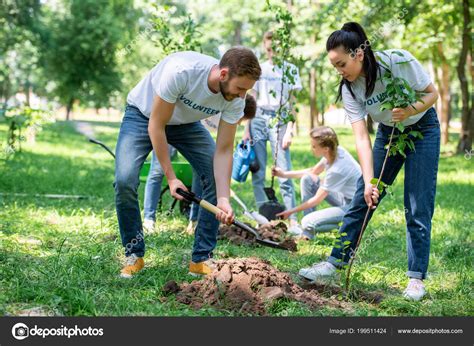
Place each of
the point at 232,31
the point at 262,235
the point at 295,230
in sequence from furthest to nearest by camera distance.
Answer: the point at 232,31
the point at 295,230
the point at 262,235

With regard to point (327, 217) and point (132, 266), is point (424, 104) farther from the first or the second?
point (327, 217)

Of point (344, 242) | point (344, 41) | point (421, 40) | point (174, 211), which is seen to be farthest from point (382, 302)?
point (421, 40)

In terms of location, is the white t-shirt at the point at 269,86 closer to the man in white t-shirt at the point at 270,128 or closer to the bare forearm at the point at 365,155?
the man in white t-shirt at the point at 270,128

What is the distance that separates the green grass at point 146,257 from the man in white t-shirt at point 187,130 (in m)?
0.32

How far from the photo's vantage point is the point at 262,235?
18.1 feet

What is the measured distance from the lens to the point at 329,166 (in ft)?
19.0

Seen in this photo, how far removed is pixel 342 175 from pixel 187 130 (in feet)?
6.57

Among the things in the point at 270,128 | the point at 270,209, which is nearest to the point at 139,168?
the point at 270,128

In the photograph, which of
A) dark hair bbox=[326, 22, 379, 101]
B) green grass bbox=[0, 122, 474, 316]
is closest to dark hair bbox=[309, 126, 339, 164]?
green grass bbox=[0, 122, 474, 316]

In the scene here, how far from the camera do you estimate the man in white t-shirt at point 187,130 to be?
146 inches

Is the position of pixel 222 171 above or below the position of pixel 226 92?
below

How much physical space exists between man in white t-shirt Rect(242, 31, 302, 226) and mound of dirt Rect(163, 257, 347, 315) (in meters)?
2.59
